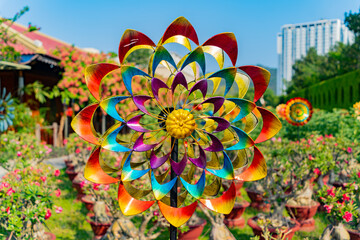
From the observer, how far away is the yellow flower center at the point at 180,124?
184 cm

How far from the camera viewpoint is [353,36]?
22.8 m

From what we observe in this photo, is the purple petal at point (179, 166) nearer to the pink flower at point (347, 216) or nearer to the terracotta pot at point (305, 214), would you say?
the pink flower at point (347, 216)

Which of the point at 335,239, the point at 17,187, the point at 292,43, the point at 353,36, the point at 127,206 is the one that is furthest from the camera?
the point at 292,43

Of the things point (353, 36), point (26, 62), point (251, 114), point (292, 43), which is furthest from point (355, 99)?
point (292, 43)

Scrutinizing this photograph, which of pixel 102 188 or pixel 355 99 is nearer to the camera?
pixel 102 188

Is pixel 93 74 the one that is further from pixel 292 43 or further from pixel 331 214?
pixel 292 43

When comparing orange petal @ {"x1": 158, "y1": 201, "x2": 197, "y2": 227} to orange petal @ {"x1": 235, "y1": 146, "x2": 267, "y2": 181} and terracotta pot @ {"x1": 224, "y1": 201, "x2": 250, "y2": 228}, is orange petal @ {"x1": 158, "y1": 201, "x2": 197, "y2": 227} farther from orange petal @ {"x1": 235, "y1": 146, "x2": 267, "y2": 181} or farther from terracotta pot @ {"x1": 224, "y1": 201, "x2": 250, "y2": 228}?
terracotta pot @ {"x1": 224, "y1": 201, "x2": 250, "y2": 228}

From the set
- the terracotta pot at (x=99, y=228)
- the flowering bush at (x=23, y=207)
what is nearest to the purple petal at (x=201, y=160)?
the flowering bush at (x=23, y=207)

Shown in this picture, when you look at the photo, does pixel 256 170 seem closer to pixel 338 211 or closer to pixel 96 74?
pixel 96 74

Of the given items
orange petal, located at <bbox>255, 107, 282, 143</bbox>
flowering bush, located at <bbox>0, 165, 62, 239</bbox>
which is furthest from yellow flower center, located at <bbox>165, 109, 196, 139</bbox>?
flowering bush, located at <bbox>0, 165, 62, 239</bbox>

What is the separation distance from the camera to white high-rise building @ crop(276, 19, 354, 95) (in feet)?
321

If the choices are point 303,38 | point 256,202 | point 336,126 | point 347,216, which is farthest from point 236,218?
point 303,38

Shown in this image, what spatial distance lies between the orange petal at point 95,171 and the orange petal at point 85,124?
10 centimetres

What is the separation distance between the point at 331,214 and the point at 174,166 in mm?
2867
